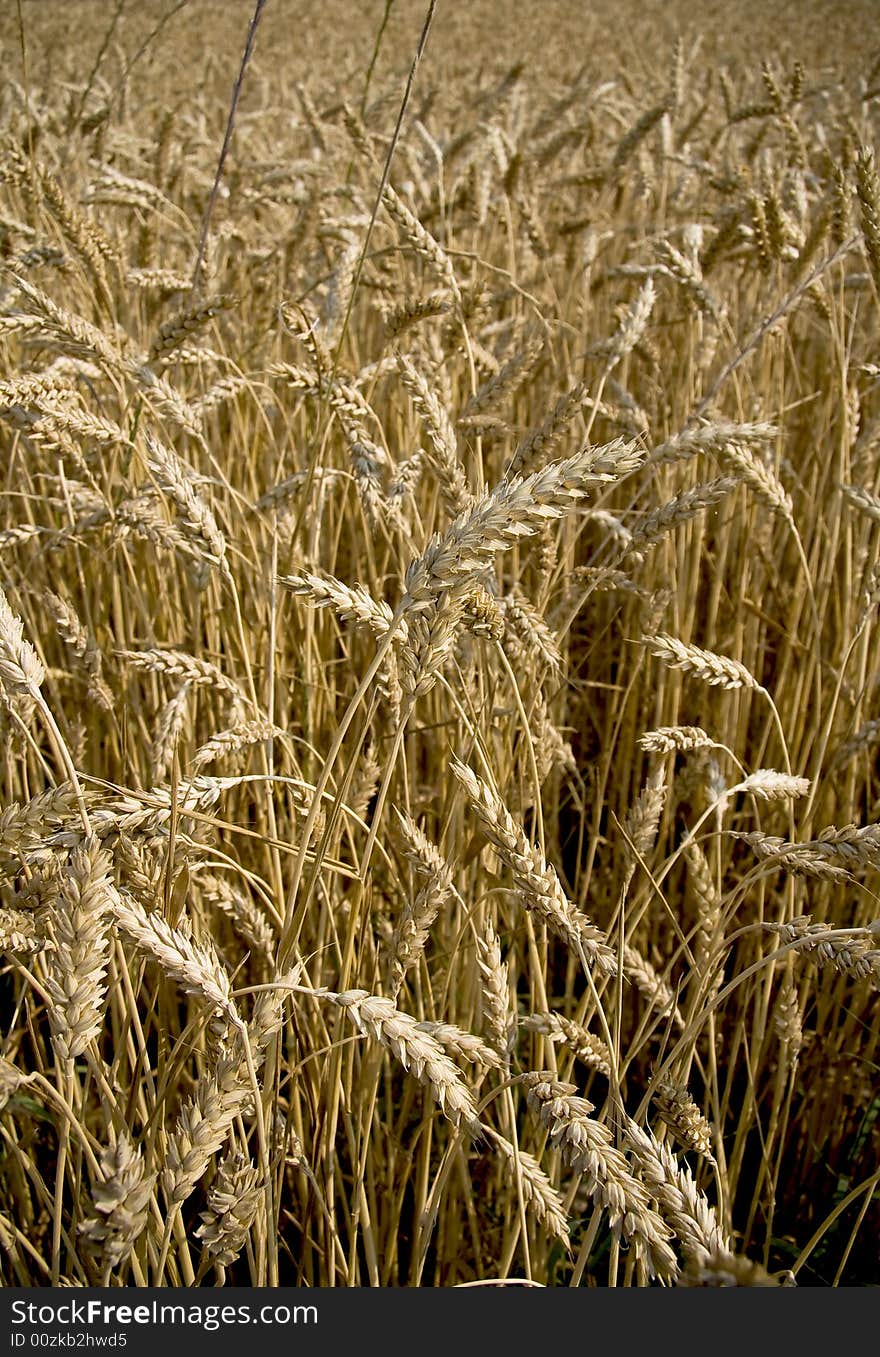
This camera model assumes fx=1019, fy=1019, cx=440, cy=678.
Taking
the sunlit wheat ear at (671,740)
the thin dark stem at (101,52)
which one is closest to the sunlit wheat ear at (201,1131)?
the sunlit wheat ear at (671,740)

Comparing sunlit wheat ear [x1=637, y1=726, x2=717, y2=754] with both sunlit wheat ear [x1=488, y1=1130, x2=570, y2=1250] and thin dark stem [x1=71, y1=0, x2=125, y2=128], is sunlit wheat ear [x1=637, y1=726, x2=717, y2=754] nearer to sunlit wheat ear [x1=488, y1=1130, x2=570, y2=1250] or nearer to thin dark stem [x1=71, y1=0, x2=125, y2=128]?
sunlit wheat ear [x1=488, y1=1130, x2=570, y2=1250]

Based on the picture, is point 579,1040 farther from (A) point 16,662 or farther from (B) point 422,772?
(B) point 422,772

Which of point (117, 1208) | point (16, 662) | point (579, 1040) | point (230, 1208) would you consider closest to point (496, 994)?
point (579, 1040)

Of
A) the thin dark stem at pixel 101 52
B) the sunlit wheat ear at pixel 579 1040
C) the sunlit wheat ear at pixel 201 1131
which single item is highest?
the thin dark stem at pixel 101 52

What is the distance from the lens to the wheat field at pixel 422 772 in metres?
0.76

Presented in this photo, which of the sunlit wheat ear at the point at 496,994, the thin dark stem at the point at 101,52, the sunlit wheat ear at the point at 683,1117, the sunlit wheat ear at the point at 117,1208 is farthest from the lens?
the thin dark stem at the point at 101,52

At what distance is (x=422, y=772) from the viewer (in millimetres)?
1835

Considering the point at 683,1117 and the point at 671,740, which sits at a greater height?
the point at 671,740

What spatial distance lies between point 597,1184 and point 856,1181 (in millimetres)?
1072

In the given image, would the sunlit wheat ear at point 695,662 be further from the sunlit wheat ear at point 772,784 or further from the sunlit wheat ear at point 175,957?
the sunlit wheat ear at point 175,957

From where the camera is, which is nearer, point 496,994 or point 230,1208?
point 230,1208

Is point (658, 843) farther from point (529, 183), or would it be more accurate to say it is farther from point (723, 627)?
point (529, 183)

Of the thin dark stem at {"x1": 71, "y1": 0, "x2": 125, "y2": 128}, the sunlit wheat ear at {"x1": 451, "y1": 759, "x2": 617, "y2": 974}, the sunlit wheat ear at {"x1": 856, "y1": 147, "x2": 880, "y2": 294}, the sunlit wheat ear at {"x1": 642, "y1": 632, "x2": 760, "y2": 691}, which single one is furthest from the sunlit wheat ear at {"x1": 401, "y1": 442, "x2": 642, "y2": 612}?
the thin dark stem at {"x1": 71, "y1": 0, "x2": 125, "y2": 128}

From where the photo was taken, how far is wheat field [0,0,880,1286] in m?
0.76
